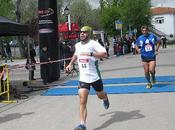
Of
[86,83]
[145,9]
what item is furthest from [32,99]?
[145,9]

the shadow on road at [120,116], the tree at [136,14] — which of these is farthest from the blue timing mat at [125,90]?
the tree at [136,14]

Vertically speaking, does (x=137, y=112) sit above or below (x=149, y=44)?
below

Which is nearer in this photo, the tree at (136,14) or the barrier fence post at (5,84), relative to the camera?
the barrier fence post at (5,84)

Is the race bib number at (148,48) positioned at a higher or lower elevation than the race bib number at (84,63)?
higher

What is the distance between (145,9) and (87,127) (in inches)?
2352

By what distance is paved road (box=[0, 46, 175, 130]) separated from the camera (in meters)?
9.04

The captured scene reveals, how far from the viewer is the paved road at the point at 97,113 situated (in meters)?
9.04

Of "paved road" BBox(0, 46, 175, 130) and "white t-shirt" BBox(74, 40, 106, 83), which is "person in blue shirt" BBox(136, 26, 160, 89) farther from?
"white t-shirt" BBox(74, 40, 106, 83)

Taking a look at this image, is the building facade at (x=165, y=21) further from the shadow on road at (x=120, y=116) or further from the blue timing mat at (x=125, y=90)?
the shadow on road at (x=120, y=116)

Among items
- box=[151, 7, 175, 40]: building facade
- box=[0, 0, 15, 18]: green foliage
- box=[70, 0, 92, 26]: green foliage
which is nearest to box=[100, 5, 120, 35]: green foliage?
box=[70, 0, 92, 26]: green foliage

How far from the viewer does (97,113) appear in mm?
10406

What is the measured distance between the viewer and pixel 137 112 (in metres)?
10.2

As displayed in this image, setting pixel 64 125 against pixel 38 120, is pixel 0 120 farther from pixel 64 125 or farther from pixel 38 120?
pixel 64 125

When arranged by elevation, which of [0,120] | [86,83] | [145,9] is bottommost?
[0,120]
